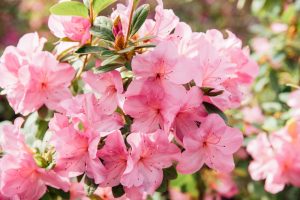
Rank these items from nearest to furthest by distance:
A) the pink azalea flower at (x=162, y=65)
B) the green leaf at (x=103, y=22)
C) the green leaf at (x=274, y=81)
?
the pink azalea flower at (x=162, y=65)
the green leaf at (x=103, y=22)
the green leaf at (x=274, y=81)

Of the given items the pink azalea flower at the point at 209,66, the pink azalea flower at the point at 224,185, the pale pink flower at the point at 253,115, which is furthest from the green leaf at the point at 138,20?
the pink azalea flower at the point at 224,185

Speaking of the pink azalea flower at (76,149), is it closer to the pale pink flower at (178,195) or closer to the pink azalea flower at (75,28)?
the pink azalea flower at (75,28)

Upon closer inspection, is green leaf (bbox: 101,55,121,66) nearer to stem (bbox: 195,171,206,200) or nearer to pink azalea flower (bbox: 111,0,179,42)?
pink azalea flower (bbox: 111,0,179,42)

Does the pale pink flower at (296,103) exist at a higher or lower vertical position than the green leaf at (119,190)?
lower

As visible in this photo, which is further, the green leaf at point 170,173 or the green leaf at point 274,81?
the green leaf at point 274,81

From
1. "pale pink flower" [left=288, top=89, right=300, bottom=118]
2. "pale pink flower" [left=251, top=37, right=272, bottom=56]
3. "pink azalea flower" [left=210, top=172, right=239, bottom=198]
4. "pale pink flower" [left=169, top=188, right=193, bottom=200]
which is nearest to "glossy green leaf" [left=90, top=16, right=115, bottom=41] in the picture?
"pale pink flower" [left=288, top=89, right=300, bottom=118]

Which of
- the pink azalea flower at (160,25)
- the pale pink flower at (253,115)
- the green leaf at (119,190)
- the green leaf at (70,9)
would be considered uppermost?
the green leaf at (70,9)

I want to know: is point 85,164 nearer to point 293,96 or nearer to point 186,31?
point 186,31

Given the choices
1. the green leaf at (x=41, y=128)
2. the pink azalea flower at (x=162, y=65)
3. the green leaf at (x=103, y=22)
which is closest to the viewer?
the pink azalea flower at (x=162, y=65)
